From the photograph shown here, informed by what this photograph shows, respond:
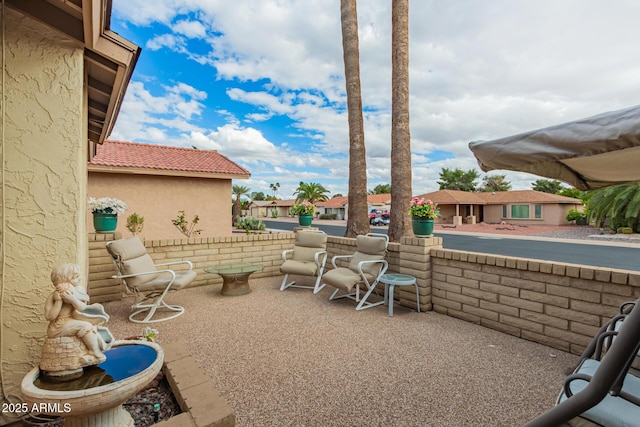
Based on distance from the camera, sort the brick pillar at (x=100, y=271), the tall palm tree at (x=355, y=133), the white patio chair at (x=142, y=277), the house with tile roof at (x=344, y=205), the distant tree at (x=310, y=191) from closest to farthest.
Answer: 1. the white patio chair at (x=142, y=277)
2. the brick pillar at (x=100, y=271)
3. the tall palm tree at (x=355, y=133)
4. the distant tree at (x=310, y=191)
5. the house with tile roof at (x=344, y=205)

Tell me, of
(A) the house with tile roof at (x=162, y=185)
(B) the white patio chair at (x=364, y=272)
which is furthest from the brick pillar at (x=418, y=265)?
(A) the house with tile roof at (x=162, y=185)

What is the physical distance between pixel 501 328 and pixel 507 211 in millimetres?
31031

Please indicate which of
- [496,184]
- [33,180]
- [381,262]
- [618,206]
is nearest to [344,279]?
[381,262]

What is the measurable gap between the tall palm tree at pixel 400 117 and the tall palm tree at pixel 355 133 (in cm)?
102

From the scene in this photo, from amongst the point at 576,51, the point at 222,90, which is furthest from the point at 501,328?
the point at 222,90

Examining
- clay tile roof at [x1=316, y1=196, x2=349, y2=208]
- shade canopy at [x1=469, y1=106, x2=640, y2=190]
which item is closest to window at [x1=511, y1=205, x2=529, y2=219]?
clay tile roof at [x1=316, y1=196, x2=349, y2=208]

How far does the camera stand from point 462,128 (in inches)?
808

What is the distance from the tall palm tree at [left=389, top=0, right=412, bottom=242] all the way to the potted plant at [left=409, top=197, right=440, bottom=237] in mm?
1791

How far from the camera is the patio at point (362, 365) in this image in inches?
85.0

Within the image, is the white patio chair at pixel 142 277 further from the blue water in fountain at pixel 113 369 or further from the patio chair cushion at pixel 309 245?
the blue water in fountain at pixel 113 369

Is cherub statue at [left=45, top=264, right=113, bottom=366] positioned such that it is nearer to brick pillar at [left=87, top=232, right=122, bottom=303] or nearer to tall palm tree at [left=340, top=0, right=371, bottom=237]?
brick pillar at [left=87, top=232, right=122, bottom=303]

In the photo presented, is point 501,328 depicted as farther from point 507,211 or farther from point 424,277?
point 507,211

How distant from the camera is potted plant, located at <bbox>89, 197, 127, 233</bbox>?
4688 mm

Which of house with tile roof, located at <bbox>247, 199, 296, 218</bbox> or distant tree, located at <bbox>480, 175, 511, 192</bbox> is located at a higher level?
distant tree, located at <bbox>480, 175, 511, 192</bbox>
